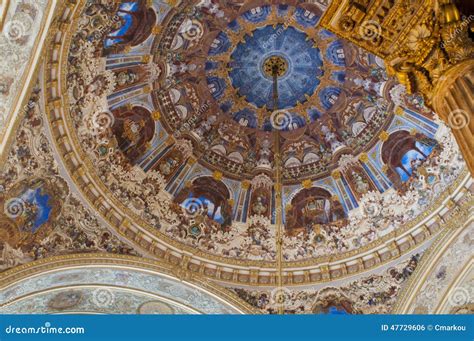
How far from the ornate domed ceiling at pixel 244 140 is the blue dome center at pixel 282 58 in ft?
0.11

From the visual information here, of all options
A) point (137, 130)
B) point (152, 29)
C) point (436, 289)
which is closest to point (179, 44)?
point (152, 29)

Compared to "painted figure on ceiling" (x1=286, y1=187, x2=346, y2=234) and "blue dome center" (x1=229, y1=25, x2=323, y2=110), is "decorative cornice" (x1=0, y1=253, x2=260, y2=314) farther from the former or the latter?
"blue dome center" (x1=229, y1=25, x2=323, y2=110)

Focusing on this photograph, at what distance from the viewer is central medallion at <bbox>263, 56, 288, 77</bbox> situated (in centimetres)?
1548

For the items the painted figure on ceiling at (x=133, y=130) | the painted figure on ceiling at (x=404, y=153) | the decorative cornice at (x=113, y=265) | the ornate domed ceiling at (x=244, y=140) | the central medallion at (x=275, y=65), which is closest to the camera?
the decorative cornice at (x=113, y=265)

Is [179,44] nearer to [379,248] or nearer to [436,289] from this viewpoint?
[379,248]

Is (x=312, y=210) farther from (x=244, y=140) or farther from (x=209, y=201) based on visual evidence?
(x=244, y=140)

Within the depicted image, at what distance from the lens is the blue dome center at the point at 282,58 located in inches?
596

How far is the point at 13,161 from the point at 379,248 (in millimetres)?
8168

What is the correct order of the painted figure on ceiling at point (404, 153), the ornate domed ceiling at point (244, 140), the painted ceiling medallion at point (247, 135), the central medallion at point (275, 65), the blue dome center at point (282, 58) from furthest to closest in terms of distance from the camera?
1. the central medallion at point (275, 65)
2. the blue dome center at point (282, 58)
3. the painted figure on ceiling at point (404, 153)
4. the painted ceiling medallion at point (247, 135)
5. the ornate domed ceiling at point (244, 140)

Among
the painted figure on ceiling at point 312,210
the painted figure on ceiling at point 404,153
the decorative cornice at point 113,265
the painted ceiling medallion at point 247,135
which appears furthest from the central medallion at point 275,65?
the decorative cornice at point 113,265

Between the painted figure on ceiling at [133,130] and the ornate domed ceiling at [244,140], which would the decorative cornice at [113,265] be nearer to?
the ornate domed ceiling at [244,140]

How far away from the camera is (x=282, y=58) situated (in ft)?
50.8

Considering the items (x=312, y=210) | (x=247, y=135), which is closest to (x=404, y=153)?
(x=312, y=210)

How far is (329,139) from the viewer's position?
1557 cm
